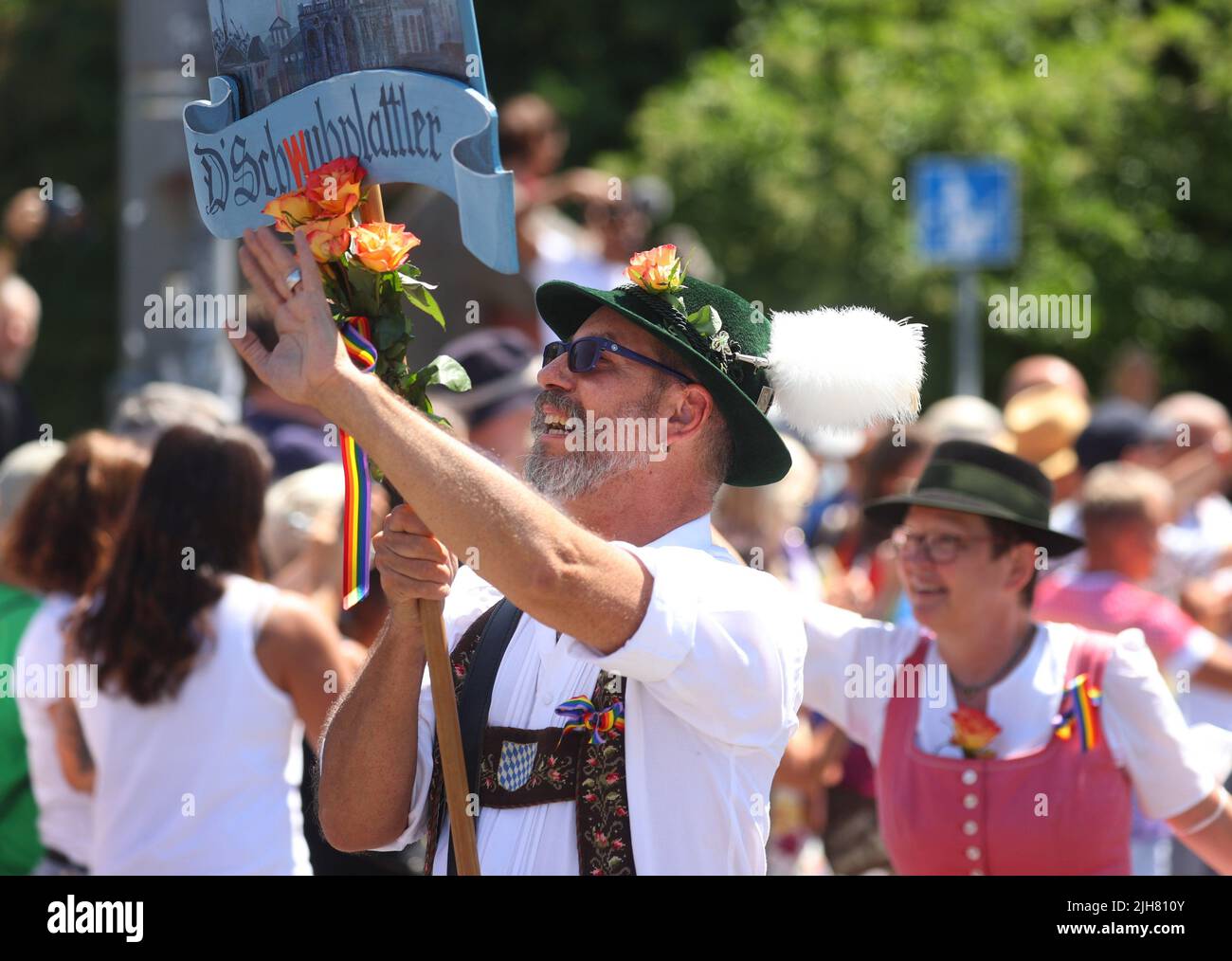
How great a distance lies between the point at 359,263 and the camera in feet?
9.10

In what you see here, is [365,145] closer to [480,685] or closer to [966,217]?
[480,685]

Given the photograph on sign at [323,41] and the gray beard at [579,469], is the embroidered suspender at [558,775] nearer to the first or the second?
Result: the gray beard at [579,469]

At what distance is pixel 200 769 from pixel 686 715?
174 cm

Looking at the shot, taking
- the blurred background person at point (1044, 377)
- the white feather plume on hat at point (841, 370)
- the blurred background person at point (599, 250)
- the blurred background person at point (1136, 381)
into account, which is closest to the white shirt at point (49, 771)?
the white feather plume on hat at point (841, 370)

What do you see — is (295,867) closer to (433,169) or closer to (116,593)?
(116,593)

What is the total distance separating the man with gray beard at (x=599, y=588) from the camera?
2572 mm

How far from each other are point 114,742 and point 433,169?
2031mm

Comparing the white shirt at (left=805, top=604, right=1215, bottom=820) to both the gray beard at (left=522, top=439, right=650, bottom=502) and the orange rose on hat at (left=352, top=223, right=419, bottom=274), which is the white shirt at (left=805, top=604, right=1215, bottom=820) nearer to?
the gray beard at (left=522, top=439, right=650, bottom=502)

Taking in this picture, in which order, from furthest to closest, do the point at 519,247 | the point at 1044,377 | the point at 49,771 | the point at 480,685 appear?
the point at 1044,377 → the point at 519,247 → the point at 49,771 → the point at 480,685

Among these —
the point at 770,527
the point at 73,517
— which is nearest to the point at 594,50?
the point at 770,527

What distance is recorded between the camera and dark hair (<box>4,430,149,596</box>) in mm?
4496

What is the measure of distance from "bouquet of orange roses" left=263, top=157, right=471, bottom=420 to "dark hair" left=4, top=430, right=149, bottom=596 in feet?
6.08

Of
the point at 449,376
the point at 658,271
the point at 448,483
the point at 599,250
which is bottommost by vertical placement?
the point at 448,483

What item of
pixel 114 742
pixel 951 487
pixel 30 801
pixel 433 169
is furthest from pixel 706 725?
pixel 30 801
